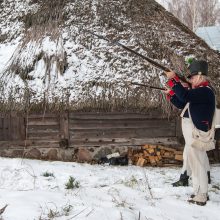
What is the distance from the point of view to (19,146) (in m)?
8.53

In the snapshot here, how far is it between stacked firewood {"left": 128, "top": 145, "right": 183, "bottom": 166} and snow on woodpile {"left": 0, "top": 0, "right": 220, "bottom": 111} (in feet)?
3.09

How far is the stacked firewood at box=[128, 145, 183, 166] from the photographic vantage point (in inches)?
318

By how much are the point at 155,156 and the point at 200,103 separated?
12.4ft

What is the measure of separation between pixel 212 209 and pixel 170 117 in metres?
4.03

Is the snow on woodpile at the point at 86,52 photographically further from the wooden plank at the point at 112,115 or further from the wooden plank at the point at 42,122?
the wooden plank at the point at 42,122

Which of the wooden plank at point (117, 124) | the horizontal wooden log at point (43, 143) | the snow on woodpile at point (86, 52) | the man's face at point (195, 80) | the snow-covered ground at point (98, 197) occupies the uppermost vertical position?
the snow on woodpile at point (86, 52)

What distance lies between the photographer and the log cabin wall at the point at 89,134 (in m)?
8.40

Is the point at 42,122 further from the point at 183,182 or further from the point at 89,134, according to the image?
the point at 183,182

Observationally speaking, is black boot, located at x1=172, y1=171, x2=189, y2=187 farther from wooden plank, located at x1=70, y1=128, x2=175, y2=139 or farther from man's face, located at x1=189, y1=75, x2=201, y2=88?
wooden plank, located at x1=70, y1=128, x2=175, y2=139

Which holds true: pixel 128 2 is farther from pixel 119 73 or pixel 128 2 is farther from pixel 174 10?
pixel 174 10

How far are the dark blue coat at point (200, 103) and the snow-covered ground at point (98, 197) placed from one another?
0.96 metres

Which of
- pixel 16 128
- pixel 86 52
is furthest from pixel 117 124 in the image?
pixel 16 128

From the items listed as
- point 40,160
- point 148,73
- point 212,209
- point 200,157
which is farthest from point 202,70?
point 40,160

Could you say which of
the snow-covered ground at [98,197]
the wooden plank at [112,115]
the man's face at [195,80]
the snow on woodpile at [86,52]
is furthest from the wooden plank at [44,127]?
the man's face at [195,80]
